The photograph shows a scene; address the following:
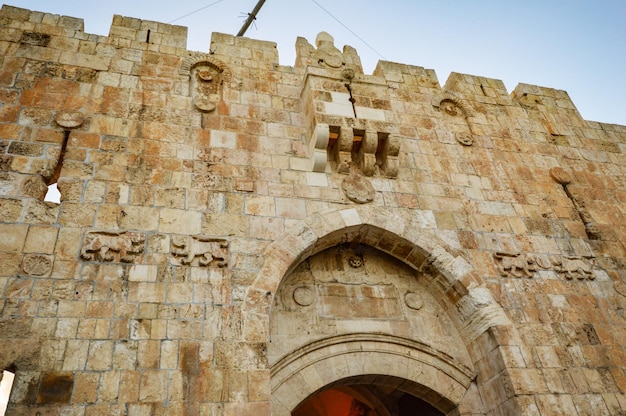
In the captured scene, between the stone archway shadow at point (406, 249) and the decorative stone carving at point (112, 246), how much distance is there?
3.96 ft

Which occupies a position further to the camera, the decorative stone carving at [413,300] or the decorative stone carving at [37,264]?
the decorative stone carving at [413,300]

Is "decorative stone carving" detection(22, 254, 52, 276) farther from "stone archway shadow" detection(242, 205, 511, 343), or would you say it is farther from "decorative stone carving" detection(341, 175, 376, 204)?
"decorative stone carving" detection(341, 175, 376, 204)

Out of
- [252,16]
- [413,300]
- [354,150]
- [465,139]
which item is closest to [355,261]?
[413,300]

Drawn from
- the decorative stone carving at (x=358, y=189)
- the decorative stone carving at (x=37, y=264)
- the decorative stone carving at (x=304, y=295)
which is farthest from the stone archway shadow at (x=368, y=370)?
the decorative stone carving at (x=37, y=264)

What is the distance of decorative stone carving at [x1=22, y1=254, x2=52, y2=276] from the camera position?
3938mm

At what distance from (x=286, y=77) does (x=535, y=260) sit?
12.6ft

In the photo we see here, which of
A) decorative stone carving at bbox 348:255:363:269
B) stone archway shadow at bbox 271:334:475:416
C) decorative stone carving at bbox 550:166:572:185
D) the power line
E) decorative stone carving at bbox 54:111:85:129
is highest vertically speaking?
the power line

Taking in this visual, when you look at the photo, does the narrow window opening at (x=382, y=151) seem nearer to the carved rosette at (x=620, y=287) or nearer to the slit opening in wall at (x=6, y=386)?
the carved rosette at (x=620, y=287)

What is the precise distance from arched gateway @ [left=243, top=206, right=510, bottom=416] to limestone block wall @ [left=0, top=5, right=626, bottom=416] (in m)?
0.02

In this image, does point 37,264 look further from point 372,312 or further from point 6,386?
point 372,312

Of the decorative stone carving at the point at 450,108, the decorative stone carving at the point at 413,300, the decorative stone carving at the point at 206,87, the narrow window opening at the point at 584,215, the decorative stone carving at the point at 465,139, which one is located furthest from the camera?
the decorative stone carving at the point at 450,108

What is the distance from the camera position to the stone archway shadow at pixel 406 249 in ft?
15.9

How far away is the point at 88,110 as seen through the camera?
5047 millimetres

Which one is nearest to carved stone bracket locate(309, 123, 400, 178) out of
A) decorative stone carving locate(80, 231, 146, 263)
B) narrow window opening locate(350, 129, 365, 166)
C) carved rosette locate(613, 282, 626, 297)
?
narrow window opening locate(350, 129, 365, 166)
